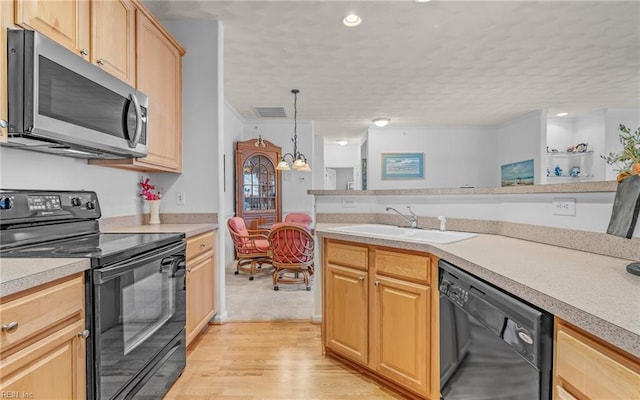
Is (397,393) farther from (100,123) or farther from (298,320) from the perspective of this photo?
(100,123)

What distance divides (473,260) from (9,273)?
1540mm

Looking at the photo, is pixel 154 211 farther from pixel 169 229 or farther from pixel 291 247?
pixel 291 247

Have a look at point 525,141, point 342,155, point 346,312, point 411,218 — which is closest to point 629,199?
point 411,218

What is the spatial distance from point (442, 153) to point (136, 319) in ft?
21.7

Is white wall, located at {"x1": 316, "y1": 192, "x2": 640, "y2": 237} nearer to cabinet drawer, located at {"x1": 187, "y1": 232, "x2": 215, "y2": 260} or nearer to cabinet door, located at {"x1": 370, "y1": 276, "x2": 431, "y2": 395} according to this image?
cabinet door, located at {"x1": 370, "y1": 276, "x2": 431, "y2": 395}

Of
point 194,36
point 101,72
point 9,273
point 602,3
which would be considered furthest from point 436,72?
point 9,273

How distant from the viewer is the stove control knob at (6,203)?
139 cm

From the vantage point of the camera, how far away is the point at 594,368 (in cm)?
67

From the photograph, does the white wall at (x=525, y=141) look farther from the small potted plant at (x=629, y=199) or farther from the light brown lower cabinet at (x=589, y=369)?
the light brown lower cabinet at (x=589, y=369)

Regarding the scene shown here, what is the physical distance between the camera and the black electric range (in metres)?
1.20

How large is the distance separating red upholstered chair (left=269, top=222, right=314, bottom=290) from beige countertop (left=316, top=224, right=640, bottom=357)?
81.4 inches

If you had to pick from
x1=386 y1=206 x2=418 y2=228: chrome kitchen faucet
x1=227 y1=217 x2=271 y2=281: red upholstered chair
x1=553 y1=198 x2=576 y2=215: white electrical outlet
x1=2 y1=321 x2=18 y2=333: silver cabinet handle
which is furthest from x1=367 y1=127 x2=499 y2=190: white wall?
x1=2 y1=321 x2=18 y2=333: silver cabinet handle

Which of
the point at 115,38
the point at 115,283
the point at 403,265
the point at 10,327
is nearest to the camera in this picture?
the point at 10,327

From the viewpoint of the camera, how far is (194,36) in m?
2.70
